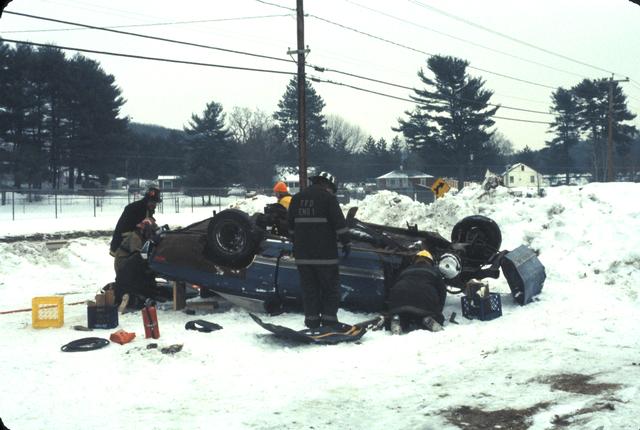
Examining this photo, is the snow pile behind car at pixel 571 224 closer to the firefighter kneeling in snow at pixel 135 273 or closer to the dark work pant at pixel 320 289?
the dark work pant at pixel 320 289

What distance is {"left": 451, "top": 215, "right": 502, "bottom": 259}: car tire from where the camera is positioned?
35.0 feet

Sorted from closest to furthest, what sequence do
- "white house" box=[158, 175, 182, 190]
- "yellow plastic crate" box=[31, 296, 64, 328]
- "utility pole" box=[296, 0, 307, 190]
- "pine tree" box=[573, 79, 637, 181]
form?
"yellow plastic crate" box=[31, 296, 64, 328]
"utility pole" box=[296, 0, 307, 190]
"pine tree" box=[573, 79, 637, 181]
"white house" box=[158, 175, 182, 190]

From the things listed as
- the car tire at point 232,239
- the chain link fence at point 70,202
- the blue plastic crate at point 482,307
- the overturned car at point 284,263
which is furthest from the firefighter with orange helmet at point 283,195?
the chain link fence at point 70,202

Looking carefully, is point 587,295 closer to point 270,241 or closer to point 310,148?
point 270,241

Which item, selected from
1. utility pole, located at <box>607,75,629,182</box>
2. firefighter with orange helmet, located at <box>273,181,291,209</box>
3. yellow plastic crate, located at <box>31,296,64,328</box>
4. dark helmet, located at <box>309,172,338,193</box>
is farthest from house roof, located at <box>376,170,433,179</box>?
yellow plastic crate, located at <box>31,296,64,328</box>

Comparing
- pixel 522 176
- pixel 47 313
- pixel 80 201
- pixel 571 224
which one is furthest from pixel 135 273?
pixel 522 176

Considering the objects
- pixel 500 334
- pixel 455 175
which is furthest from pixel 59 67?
pixel 500 334

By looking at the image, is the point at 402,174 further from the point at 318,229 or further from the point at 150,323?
the point at 150,323

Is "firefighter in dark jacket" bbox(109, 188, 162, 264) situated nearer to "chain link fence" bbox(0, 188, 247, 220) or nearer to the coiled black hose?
the coiled black hose

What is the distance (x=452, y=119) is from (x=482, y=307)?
50.8 metres

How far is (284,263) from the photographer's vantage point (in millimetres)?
9258

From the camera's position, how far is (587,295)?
983 cm

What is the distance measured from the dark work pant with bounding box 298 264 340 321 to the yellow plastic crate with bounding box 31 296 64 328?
124 inches

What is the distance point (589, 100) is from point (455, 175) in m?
13.2
